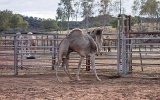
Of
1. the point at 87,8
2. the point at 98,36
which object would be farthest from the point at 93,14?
the point at 98,36

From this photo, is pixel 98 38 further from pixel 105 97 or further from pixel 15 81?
pixel 105 97

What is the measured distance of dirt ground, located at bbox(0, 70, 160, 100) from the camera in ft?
28.5

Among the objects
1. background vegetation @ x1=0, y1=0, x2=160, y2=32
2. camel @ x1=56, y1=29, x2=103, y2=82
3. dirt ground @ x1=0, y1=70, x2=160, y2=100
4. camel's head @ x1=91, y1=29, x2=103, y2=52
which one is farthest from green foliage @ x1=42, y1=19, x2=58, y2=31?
camel @ x1=56, y1=29, x2=103, y2=82

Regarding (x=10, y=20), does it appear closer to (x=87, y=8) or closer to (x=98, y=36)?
(x=87, y=8)

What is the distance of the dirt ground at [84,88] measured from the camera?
28.5 feet

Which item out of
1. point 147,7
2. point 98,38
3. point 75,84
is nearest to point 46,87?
point 75,84

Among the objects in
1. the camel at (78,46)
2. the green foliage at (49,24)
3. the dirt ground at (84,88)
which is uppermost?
the green foliage at (49,24)

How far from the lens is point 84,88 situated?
32.7 ft

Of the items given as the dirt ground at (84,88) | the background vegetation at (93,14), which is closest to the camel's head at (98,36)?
the dirt ground at (84,88)

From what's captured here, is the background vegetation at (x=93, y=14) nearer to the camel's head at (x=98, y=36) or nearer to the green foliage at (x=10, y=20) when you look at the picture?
the green foliage at (x=10, y=20)

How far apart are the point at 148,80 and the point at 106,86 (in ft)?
6.63

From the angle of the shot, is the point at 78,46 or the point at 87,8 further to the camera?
the point at 87,8

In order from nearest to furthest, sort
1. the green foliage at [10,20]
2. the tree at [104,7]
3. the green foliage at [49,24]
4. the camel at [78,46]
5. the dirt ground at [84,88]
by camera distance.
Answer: the dirt ground at [84,88] < the camel at [78,46] < the tree at [104,7] < the green foliage at [10,20] < the green foliage at [49,24]

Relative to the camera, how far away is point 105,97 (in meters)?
8.55
